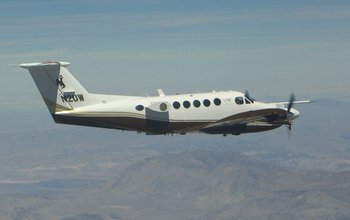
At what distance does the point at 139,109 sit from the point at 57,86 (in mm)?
10872

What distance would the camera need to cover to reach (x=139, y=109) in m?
95.1

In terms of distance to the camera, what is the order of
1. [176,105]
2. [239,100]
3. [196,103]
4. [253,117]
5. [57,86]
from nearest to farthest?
[57,86]
[176,105]
[196,103]
[239,100]
[253,117]

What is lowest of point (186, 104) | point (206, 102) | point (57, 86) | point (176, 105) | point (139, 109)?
point (139, 109)

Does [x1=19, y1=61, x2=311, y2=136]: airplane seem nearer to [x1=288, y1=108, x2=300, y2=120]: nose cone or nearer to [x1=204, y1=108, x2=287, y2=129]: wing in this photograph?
[x1=204, y1=108, x2=287, y2=129]: wing

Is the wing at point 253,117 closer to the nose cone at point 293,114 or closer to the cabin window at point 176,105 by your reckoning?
the nose cone at point 293,114

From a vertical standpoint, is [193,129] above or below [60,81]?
below

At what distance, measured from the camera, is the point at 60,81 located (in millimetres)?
94062

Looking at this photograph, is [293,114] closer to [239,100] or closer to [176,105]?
[239,100]

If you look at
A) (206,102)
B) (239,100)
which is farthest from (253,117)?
(206,102)

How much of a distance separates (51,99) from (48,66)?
14.0 ft

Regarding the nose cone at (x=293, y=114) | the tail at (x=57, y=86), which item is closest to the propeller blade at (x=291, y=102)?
the nose cone at (x=293, y=114)

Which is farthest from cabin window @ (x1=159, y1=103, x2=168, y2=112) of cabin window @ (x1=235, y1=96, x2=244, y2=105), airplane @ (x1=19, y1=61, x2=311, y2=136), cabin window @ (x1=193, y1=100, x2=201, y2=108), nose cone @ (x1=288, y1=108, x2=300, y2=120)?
nose cone @ (x1=288, y1=108, x2=300, y2=120)

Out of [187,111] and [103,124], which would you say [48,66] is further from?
→ [187,111]

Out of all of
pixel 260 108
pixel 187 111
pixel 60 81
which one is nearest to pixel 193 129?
pixel 187 111
